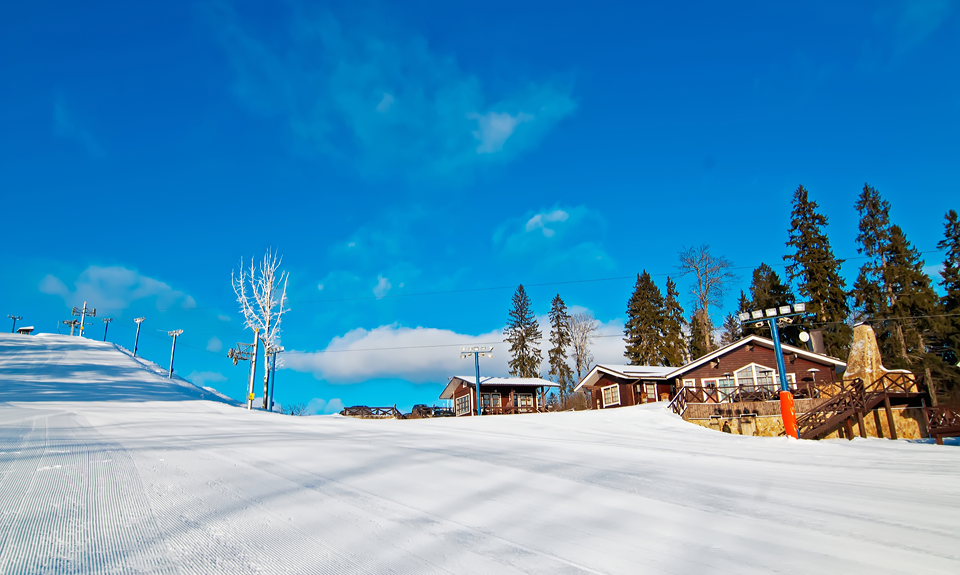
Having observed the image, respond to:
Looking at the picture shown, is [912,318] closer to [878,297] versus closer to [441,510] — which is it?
[878,297]

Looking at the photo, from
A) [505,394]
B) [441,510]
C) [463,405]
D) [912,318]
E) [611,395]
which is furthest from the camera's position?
[463,405]

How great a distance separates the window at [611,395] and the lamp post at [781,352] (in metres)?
20.2

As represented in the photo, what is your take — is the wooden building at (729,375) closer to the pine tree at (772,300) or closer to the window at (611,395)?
the window at (611,395)

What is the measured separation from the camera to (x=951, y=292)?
37.6 metres

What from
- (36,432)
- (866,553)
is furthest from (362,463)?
(36,432)

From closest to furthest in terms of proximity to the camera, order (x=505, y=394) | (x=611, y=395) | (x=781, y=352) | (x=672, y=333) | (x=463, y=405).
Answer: (x=781, y=352) → (x=611, y=395) → (x=505, y=394) → (x=463, y=405) → (x=672, y=333)

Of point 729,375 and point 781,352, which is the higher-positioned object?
point 781,352

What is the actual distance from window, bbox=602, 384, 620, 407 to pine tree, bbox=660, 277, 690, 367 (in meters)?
16.2

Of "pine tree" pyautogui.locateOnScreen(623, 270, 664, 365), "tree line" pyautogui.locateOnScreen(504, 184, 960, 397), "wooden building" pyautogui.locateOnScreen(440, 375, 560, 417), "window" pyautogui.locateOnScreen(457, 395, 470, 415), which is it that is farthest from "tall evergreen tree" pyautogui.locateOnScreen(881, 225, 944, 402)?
"window" pyautogui.locateOnScreen(457, 395, 470, 415)

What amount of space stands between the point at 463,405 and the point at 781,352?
33395 mm

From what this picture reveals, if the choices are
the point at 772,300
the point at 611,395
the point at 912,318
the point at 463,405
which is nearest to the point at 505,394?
the point at 463,405

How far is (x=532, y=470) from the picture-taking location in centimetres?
612

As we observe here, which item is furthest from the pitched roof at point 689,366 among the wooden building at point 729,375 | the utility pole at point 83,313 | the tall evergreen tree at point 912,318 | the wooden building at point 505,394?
the utility pole at point 83,313

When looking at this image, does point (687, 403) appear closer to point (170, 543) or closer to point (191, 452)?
point (191, 452)
